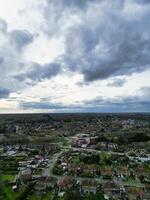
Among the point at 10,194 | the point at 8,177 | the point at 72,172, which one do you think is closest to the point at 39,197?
the point at 10,194

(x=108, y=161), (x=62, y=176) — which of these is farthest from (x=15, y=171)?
(x=108, y=161)

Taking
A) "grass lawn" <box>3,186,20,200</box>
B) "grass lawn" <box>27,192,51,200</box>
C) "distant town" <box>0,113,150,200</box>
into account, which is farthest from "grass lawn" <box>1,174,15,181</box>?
"grass lawn" <box>27,192,51,200</box>

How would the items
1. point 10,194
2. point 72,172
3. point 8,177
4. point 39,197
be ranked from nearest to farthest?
point 39,197, point 10,194, point 8,177, point 72,172

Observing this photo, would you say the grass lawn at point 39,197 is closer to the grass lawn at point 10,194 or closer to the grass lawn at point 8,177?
the grass lawn at point 10,194

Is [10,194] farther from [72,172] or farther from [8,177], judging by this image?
[72,172]

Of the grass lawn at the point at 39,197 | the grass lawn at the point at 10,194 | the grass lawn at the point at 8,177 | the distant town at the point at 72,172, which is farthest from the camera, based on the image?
the grass lawn at the point at 8,177

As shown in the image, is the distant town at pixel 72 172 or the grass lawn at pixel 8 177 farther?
the grass lawn at pixel 8 177

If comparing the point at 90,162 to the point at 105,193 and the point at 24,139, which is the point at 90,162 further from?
the point at 24,139

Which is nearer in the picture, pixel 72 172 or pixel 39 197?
pixel 39 197

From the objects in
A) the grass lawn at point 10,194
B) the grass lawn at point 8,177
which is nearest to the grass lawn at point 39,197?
the grass lawn at point 10,194

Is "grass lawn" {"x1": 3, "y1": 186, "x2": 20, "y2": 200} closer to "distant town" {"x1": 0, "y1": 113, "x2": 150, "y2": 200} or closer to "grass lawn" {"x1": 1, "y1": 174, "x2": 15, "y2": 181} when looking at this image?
"distant town" {"x1": 0, "y1": 113, "x2": 150, "y2": 200}

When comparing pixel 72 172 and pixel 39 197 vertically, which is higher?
pixel 72 172

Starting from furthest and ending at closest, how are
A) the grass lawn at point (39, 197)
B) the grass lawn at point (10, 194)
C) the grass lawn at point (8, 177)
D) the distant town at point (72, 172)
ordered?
the grass lawn at point (8, 177), the distant town at point (72, 172), the grass lawn at point (10, 194), the grass lawn at point (39, 197)
